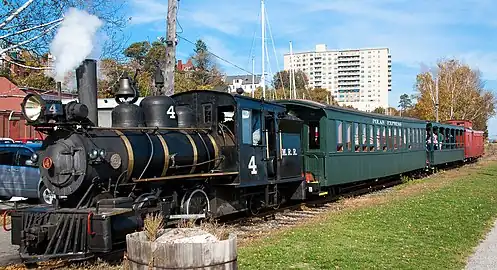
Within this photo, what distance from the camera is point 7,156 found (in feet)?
51.8

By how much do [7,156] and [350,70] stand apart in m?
152

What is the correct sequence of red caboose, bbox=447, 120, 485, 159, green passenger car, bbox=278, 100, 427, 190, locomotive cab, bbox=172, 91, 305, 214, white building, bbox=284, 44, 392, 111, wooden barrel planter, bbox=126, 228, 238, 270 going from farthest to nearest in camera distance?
white building, bbox=284, 44, 392, 111 → red caboose, bbox=447, 120, 485, 159 → green passenger car, bbox=278, 100, 427, 190 → locomotive cab, bbox=172, 91, 305, 214 → wooden barrel planter, bbox=126, 228, 238, 270

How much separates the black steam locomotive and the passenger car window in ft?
21.5

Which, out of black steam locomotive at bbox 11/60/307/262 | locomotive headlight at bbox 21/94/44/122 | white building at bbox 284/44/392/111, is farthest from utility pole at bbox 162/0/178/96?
white building at bbox 284/44/392/111

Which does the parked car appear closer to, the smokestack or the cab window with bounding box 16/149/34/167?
the cab window with bounding box 16/149/34/167

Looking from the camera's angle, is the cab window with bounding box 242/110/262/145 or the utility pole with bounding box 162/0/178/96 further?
the utility pole with bounding box 162/0/178/96

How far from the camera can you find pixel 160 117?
10547 mm

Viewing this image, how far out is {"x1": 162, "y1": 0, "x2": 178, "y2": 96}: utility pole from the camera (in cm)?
1487

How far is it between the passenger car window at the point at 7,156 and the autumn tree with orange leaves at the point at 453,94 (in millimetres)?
58042

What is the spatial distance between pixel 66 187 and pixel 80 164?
46 centimetres

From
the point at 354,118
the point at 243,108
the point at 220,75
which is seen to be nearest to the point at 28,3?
the point at 243,108

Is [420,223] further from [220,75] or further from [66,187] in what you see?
[220,75]

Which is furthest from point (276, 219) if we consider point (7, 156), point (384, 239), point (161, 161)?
point (7, 156)

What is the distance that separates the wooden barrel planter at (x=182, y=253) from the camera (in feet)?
12.7
